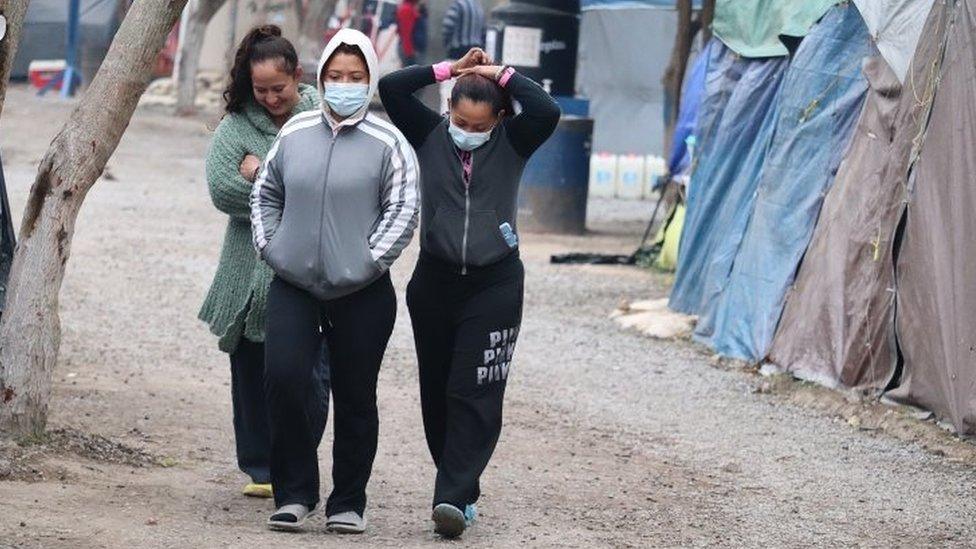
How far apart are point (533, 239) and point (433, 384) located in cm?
1123

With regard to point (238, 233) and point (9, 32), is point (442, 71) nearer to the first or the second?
point (238, 233)

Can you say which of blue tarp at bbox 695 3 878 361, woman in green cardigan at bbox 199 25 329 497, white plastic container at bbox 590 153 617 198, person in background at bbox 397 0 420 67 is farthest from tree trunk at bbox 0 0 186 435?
person in background at bbox 397 0 420 67

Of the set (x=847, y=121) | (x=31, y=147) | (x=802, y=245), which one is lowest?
(x=31, y=147)

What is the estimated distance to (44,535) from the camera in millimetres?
5656

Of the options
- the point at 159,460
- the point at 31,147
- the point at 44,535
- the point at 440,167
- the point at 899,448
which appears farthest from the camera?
the point at 31,147

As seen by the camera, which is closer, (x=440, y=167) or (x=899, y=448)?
(x=440, y=167)

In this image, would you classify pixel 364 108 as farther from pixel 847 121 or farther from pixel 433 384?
pixel 847 121

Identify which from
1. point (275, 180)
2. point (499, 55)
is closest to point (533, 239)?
point (499, 55)

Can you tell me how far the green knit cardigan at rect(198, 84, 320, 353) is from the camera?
624 cm

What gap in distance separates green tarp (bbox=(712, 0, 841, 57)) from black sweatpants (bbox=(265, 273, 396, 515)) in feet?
16.9

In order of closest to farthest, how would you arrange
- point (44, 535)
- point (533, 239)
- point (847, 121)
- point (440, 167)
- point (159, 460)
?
1. point (44, 535)
2. point (440, 167)
3. point (159, 460)
4. point (847, 121)
5. point (533, 239)

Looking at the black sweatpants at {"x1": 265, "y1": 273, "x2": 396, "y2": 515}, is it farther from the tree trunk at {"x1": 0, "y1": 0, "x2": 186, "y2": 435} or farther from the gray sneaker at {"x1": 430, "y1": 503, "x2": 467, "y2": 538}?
the tree trunk at {"x1": 0, "y1": 0, "x2": 186, "y2": 435}

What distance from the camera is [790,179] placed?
34.5ft

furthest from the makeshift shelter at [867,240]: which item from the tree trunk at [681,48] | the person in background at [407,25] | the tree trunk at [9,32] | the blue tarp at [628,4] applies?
the person in background at [407,25]
